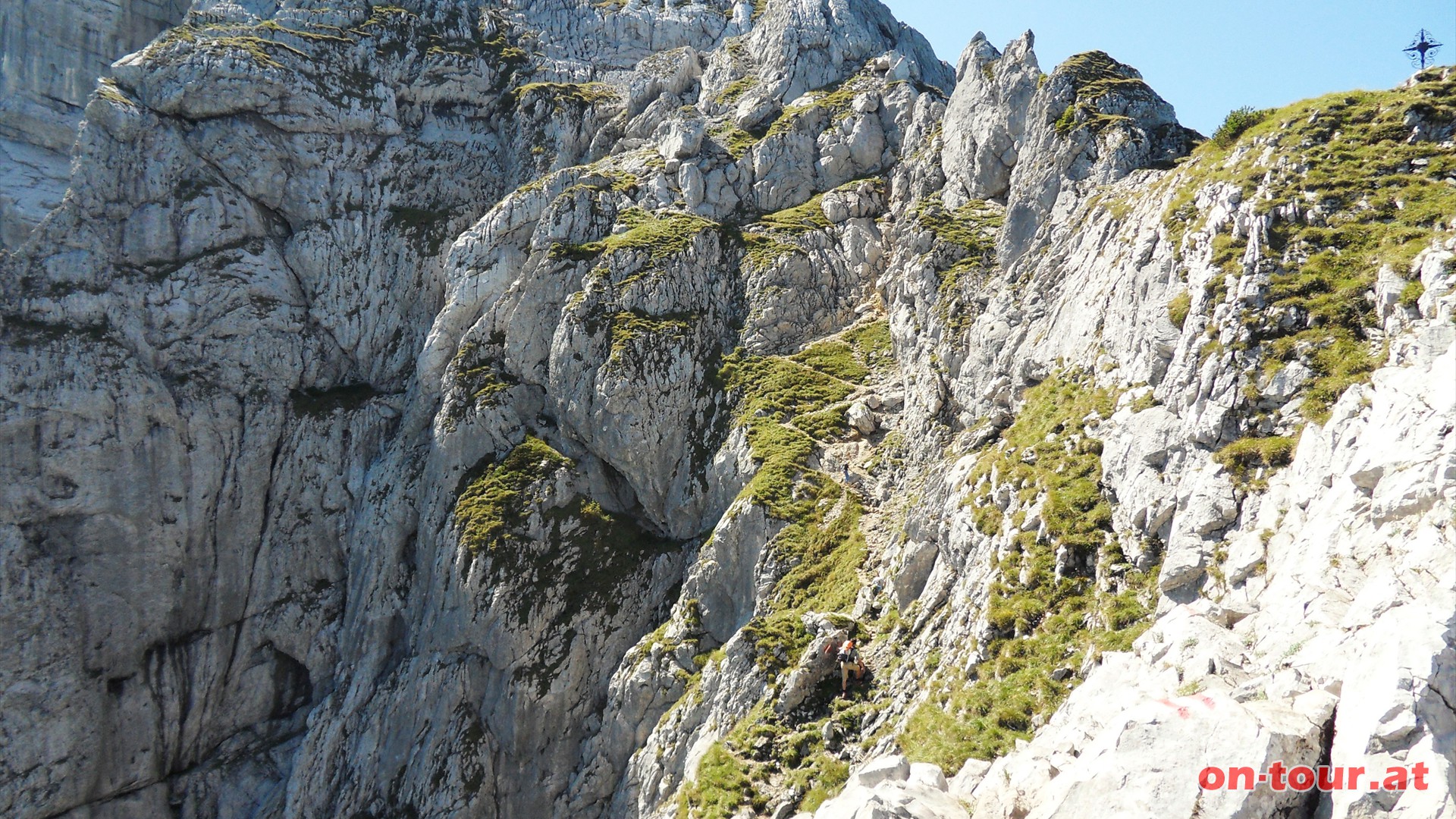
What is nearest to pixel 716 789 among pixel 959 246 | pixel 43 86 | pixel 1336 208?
pixel 1336 208

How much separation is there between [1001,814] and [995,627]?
7.19m

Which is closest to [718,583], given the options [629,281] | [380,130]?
[629,281]

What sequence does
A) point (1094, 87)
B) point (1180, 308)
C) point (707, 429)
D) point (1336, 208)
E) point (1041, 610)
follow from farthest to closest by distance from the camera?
point (707, 429)
point (1094, 87)
point (1180, 308)
point (1336, 208)
point (1041, 610)

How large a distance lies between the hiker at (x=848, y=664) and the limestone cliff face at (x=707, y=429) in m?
0.66

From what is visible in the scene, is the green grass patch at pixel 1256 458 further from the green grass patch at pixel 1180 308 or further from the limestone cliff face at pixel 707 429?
the green grass patch at pixel 1180 308

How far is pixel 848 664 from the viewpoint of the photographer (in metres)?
23.3

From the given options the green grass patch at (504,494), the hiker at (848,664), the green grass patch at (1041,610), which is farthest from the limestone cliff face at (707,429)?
the hiker at (848,664)

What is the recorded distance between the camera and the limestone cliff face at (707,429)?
1488 cm

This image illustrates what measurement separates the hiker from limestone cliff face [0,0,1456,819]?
2.17 feet

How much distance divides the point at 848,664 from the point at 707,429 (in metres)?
19.0

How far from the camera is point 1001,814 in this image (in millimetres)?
13000

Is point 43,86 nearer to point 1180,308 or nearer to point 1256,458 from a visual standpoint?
point 1180,308

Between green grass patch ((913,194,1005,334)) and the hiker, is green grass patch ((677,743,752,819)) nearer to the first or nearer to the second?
the hiker

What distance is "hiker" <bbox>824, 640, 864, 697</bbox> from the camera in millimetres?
23312
